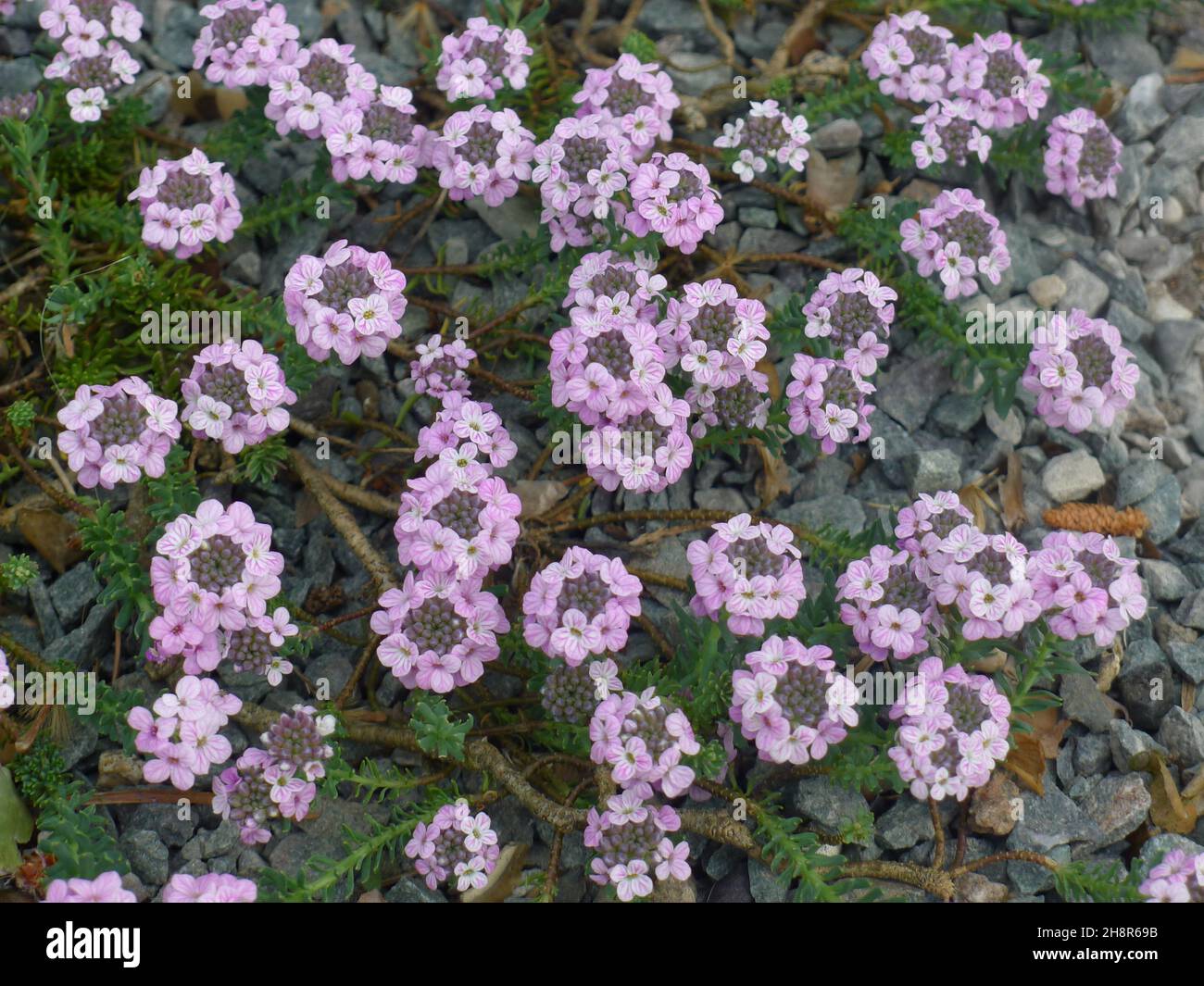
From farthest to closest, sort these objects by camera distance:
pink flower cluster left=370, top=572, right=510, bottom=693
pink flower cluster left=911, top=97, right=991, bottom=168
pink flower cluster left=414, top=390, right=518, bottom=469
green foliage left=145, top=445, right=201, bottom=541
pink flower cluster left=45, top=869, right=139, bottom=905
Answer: pink flower cluster left=911, top=97, right=991, bottom=168 < pink flower cluster left=414, top=390, right=518, bottom=469 < green foliage left=145, top=445, right=201, bottom=541 < pink flower cluster left=370, top=572, right=510, bottom=693 < pink flower cluster left=45, top=869, right=139, bottom=905

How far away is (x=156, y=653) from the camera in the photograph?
549 cm

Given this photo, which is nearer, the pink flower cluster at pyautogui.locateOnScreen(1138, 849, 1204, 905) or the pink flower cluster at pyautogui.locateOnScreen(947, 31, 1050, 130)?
the pink flower cluster at pyautogui.locateOnScreen(1138, 849, 1204, 905)

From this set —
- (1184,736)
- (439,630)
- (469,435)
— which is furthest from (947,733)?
(469,435)

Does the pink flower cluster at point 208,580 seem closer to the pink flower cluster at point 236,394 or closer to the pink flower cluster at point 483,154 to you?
the pink flower cluster at point 236,394

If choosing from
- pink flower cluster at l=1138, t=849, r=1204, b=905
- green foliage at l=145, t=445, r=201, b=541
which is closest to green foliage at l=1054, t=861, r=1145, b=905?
pink flower cluster at l=1138, t=849, r=1204, b=905

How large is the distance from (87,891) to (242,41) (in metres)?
4.48

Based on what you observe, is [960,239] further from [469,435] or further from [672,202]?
[469,435]

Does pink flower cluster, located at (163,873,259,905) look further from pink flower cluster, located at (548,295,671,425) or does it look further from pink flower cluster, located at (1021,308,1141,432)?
pink flower cluster, located at (1021,308,1141,432)

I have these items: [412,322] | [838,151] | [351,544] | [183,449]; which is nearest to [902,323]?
[838,151]

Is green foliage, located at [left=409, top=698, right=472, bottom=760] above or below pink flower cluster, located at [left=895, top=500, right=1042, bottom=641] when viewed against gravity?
below

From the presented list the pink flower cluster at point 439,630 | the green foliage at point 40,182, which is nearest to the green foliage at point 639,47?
the green foliage at point 40,182

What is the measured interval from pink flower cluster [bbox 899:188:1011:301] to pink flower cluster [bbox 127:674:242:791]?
4199mm

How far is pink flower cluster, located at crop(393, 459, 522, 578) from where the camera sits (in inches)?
209

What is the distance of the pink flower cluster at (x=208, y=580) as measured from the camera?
17.0ft
